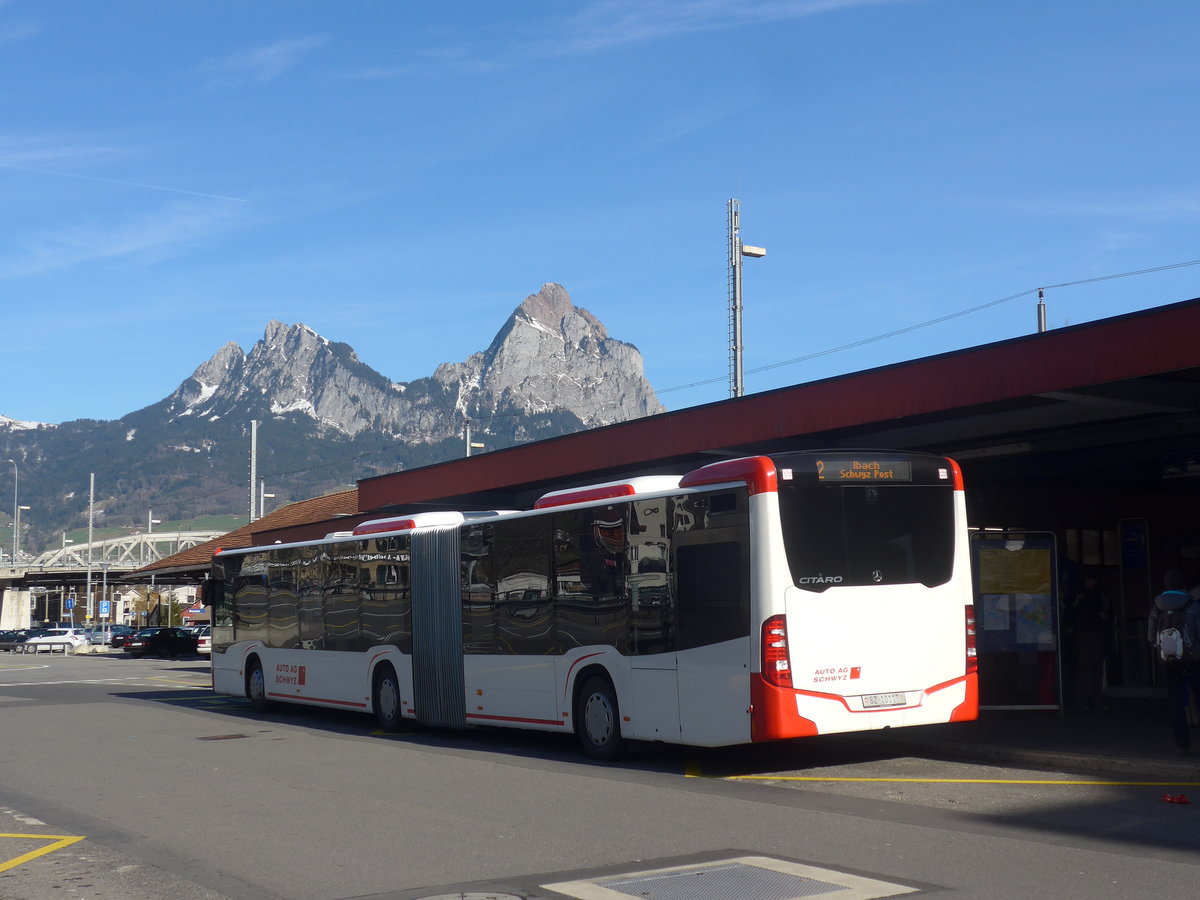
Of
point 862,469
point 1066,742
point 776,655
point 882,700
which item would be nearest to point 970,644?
point 882,700

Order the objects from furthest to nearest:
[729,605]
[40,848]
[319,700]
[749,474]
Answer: [319,700] → [729,605] → [749,474] → [40,848]

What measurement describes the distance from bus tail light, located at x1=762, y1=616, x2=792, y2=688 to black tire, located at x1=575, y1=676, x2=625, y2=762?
2513 millimetres

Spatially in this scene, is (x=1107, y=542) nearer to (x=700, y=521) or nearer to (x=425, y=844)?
(x=700, y=521)

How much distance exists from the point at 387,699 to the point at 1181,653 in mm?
10919

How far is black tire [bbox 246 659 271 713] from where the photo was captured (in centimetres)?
2356

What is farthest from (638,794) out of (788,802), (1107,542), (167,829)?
(1107,542)

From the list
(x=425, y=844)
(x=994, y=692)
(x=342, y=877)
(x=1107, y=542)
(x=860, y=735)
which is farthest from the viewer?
(x=1107, y=542)

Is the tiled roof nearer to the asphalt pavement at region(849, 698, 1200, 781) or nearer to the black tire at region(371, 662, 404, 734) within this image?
the black tire at region(371, 662, 404, 734)

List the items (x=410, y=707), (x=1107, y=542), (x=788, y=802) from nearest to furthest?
(x=788, y=802) → (x=410, y=707) → (x=1107, y=542)

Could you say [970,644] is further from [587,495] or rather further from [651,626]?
[587,495]

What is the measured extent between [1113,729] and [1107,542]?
7702mm

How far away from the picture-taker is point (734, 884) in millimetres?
7816

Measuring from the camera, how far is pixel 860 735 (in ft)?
50.2

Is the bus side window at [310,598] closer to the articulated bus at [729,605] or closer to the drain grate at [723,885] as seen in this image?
the articulated bus at [729,605]
